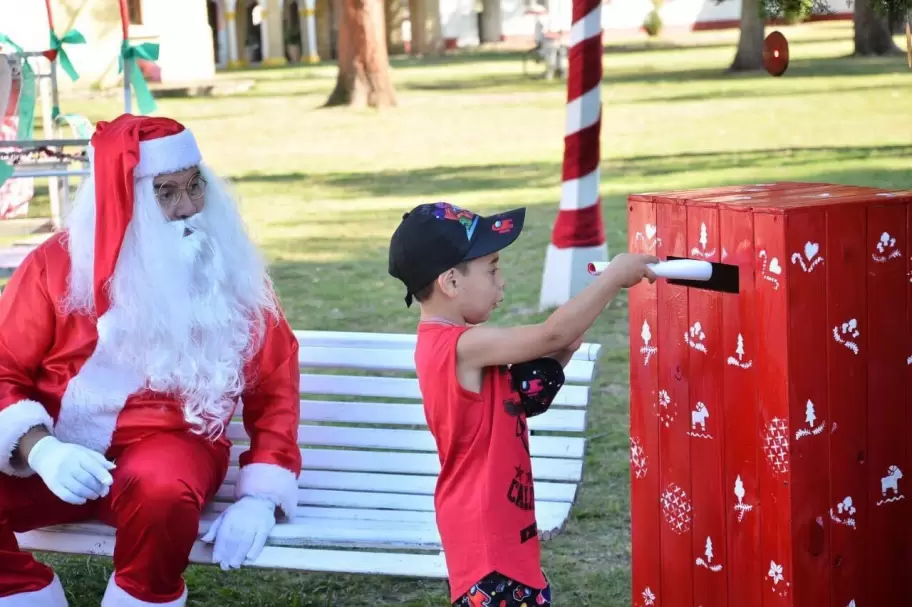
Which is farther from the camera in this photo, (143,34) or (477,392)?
(143,34)

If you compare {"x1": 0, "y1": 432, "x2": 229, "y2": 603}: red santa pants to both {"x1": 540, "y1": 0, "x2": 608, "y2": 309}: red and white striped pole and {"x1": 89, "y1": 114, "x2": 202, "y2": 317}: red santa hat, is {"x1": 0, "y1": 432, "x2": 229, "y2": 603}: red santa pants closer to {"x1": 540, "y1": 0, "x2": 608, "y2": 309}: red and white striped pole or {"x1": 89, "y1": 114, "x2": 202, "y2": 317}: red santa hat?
{"x1": 89, "y1": 114, "x2": 202, "y2": 317}: red santa hat

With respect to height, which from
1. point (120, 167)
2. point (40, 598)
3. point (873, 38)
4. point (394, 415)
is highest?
point (120, 167)

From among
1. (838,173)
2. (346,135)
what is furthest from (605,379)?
(346,135)

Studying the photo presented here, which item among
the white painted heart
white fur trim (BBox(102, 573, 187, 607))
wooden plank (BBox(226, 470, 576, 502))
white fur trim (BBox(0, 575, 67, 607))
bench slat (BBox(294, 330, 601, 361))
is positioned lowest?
white fur trim (BBox(0, 575, 67, 607))

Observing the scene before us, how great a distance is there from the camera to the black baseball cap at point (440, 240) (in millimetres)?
2742

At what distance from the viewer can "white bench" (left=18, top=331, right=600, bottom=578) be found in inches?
128

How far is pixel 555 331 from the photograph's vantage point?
2.64 meters

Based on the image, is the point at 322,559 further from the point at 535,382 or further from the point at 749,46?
the point at 749,46

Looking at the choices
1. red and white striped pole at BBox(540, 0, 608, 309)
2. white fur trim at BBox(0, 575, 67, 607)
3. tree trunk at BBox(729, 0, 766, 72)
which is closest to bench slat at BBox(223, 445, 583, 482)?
white fur trim at BBox(0, 575, 67, 607)

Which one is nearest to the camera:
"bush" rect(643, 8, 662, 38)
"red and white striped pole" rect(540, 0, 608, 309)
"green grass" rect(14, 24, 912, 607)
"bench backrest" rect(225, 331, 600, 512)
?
"bench backrest" rect(225, 331, 600, 512)

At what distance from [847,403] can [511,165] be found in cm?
1215

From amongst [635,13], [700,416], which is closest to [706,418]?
[700,416]

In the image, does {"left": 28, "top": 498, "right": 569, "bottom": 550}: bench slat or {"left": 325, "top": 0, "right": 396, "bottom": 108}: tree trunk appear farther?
{"left": 325, "top": 0, "right": 396, "bottom": 108}: tree trunk

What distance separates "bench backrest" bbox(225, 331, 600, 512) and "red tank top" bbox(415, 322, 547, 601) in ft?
2.71
